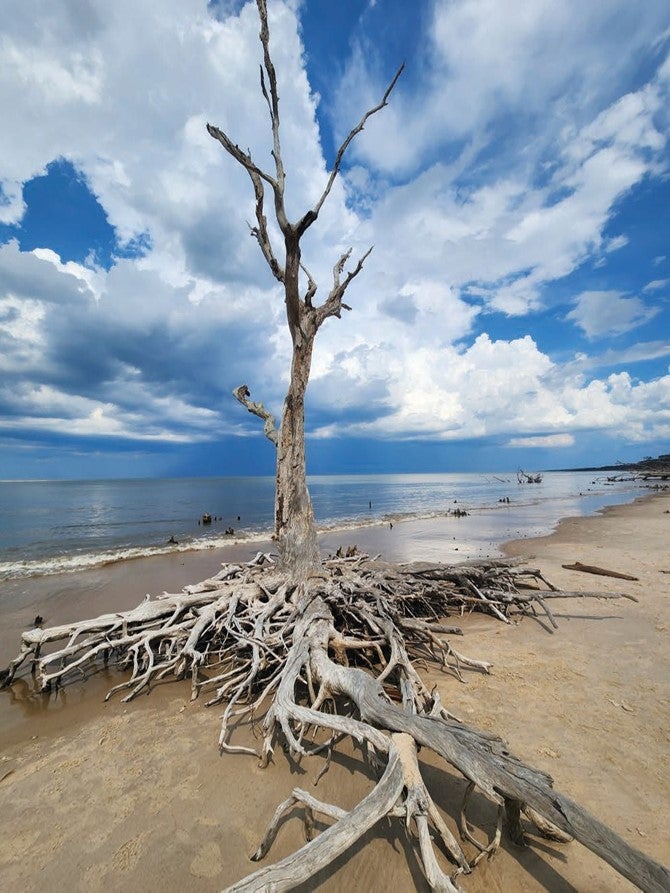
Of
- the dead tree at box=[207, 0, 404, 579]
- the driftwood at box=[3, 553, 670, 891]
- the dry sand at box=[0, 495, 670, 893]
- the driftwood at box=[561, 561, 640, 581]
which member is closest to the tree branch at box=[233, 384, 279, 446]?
the dead tree at box=[207, 0, 404, 579]

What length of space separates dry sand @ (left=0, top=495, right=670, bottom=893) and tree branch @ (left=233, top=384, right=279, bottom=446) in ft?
17.5

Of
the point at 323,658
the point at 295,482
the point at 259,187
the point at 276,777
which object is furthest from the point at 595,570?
the point at 259,187

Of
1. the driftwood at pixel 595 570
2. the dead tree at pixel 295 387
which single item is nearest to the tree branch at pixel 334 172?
the dead tree at pixel 295 387

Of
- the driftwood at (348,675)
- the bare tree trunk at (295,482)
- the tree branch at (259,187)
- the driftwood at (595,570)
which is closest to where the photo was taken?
the driftwood at (348,675)

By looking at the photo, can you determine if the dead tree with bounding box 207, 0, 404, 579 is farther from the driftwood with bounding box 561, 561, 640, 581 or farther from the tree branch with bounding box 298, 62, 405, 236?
the driftwood with bounding box 561, 561, 640, 581

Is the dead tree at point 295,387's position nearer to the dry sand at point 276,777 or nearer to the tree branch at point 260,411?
the tree branch at point 260,411

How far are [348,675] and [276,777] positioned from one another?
1.21m

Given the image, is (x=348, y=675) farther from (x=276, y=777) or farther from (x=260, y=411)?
(x=260, y=411)

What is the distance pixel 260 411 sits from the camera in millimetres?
9906

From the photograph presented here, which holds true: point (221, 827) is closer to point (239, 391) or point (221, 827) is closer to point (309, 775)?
point (309, 775)

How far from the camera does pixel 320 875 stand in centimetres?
297

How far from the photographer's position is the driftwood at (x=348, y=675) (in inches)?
93.3

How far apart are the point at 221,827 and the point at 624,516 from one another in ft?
95.4

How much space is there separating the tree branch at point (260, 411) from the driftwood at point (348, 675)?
3.14 metres
